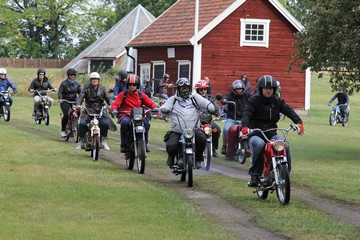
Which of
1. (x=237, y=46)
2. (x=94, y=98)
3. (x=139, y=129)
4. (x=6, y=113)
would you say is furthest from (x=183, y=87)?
(x=237, y=46)

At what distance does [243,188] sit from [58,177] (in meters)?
3.02

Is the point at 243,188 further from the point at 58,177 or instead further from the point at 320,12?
the point at 320,12

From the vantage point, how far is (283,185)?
1309cm

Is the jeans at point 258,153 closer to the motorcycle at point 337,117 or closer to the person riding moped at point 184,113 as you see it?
the person riding moped at point 184,113

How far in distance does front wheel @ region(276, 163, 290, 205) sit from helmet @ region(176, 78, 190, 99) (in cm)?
335

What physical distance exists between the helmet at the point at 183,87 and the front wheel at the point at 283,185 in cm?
335

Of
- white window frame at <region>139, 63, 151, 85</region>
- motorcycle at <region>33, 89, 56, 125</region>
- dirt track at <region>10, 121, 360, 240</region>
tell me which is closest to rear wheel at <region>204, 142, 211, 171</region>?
dirt track at <region>10, 121, 360, 240</region>

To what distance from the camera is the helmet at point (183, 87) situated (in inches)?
636

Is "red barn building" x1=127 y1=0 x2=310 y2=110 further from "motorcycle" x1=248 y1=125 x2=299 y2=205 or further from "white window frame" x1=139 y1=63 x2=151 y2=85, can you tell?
"motorcycle" x1=248 y1=125 x2=299 y2=205

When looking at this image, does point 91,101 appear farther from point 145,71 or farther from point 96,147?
point 145,71

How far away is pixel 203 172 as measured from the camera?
60.1ft

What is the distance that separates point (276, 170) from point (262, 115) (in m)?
1.01

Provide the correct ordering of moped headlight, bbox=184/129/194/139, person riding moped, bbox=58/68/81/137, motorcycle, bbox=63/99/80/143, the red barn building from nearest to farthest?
moped headlight, bbox=184/129/194/139
motorcycle, bbox=63/99/80/143
person riding moped, bbox=58/68/81/137
the red barn building

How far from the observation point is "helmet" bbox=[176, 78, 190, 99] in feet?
53.0
